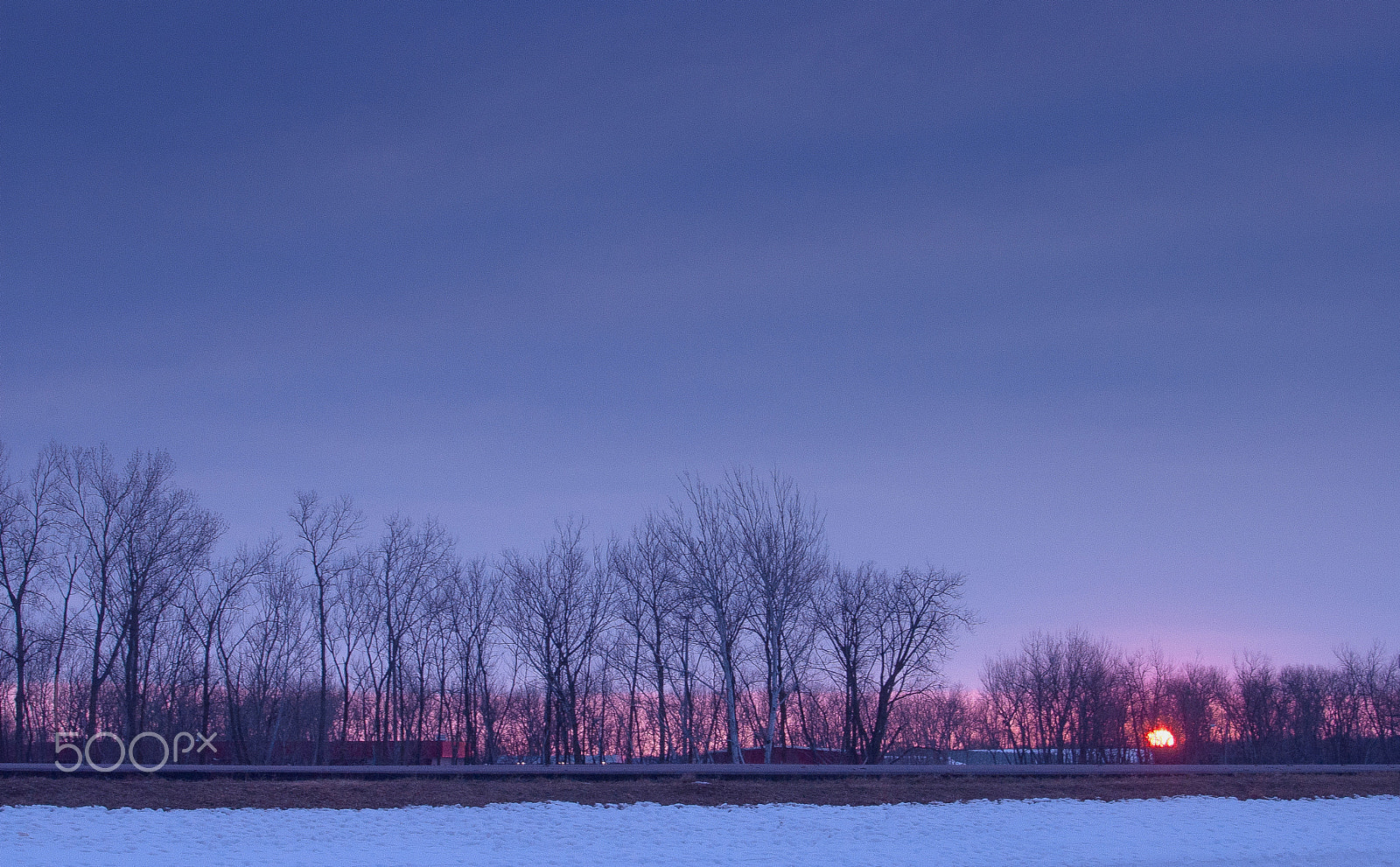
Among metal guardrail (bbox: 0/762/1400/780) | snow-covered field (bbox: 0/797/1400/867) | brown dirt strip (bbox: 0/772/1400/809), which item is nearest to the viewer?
snow-covered field (bbox: 0/797/1400/867)

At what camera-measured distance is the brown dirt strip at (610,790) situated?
1861 centimetres

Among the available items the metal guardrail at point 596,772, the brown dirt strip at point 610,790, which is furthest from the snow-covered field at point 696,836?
the metal guardrail at point 596,772

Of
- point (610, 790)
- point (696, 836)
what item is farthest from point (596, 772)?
point (696, 836)

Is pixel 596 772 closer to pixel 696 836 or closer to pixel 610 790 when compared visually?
pixel 610 790

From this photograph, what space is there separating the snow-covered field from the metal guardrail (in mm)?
2695

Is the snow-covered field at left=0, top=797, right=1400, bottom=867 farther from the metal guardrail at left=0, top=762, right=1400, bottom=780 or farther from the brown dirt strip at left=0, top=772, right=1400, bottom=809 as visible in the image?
the metal guardrail at left=0, top=762, right=1400, bottom=780

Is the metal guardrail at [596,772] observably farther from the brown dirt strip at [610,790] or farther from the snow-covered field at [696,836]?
the snow-covered field at [696,836]

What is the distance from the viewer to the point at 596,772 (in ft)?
71.9

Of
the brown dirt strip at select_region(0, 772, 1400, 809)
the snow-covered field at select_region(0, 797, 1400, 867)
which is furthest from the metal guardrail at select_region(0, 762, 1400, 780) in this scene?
the snow-covered field at select_region(0, 797, 1400, 867)

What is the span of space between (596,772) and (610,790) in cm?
130

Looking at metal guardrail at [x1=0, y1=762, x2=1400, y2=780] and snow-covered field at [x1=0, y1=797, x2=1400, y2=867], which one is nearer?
snow-covered field at [x1=0, y1=797, x2=1400, y2=867]

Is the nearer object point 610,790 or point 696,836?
point 696,836

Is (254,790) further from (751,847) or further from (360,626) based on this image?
(360,626)

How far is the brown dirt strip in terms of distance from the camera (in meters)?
18.6
